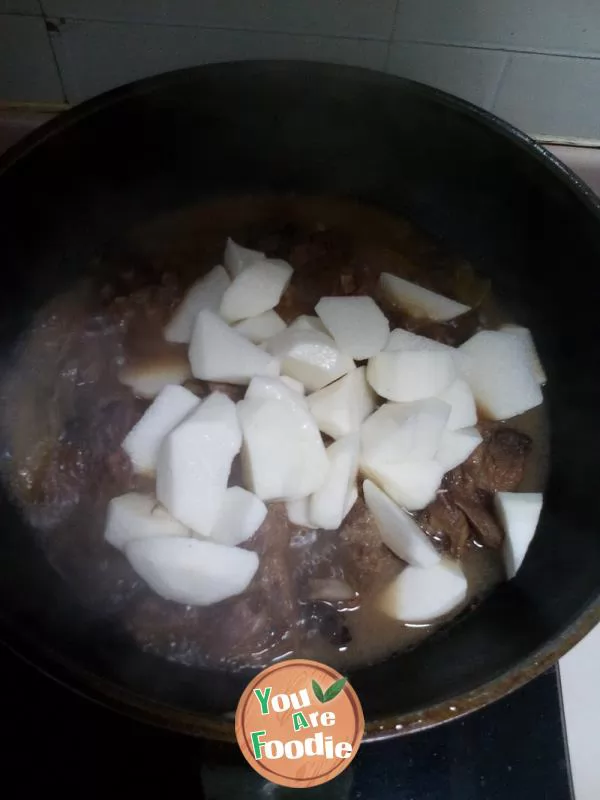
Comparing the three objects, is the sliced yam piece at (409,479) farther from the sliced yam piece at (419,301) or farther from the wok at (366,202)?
the sliced yam piece at (419,301)

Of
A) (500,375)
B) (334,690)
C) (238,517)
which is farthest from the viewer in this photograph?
(500,375)

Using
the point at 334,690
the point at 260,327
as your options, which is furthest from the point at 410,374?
the point at 334,690

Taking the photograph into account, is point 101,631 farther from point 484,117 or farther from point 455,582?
point 484,117

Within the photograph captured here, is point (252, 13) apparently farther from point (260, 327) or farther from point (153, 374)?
point (153, 374)

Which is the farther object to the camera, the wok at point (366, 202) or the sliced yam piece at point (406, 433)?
the sliced yam piece at point (406, 433)

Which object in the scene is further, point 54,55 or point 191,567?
point 54,55

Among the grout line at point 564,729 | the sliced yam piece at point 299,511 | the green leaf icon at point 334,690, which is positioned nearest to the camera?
the green leaf icon at point 334,690

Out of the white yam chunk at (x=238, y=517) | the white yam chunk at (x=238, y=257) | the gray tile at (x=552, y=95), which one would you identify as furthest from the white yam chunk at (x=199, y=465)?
the gray tile at (x=552, y=95)

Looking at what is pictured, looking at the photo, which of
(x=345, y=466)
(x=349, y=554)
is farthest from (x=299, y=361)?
(x=349, y=554)
